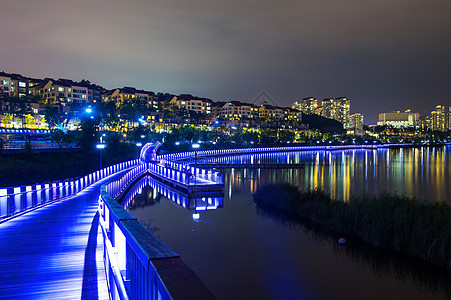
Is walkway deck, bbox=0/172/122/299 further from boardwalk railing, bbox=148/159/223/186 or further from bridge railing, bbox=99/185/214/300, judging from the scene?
boardwalk railing, bbox=148/159/223/186

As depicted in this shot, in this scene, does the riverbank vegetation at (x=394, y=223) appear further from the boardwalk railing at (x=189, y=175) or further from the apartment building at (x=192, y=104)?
the apartment building at (x=192, y=104)

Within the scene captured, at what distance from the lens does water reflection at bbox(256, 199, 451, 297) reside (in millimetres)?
12227

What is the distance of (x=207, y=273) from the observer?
1379 centimetres

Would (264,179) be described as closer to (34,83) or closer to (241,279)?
(241,279)

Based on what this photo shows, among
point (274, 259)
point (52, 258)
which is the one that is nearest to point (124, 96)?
point (274, 259)

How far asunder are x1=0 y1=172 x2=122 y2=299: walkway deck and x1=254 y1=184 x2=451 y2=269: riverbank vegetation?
1255 cm

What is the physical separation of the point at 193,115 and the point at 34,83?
184 ft

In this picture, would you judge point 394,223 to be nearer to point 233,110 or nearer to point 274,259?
point 274,259

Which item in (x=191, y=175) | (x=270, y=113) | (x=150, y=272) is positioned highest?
(x=270, y=113)

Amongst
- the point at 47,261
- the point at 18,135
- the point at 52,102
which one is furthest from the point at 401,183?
the point at 52,102

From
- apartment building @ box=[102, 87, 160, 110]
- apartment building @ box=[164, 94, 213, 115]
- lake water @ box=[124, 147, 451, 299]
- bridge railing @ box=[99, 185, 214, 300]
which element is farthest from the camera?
apartment building @ box=[164, 94, 213, 115]

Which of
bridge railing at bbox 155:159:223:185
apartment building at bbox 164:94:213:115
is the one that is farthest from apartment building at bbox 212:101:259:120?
bridge railing at bbox 155:159:223:185

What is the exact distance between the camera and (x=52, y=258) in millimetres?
6902

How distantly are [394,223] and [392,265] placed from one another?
2.38 m
